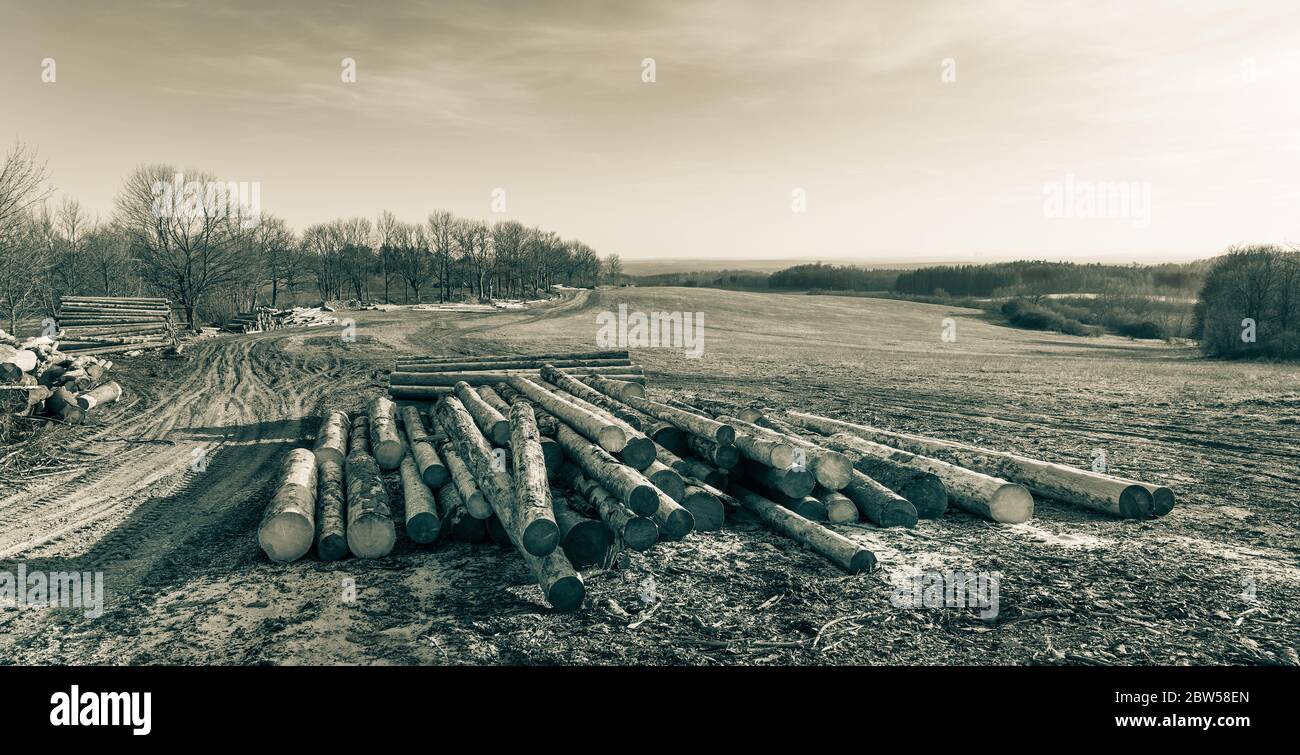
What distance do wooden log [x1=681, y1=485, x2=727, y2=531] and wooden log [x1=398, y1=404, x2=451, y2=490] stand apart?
321 cm

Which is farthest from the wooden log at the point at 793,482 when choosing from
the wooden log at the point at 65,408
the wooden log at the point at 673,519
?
the wooden log at the point at 65,408

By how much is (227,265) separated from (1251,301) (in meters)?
52.8

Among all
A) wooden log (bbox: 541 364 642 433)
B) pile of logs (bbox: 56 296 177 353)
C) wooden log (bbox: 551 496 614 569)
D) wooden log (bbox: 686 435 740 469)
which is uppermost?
pile of logs (bbox: 56 296 177 353)

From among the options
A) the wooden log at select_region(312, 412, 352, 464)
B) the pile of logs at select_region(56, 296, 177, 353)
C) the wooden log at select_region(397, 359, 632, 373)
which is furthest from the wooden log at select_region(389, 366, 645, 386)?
the pile of logs at select_region(56, 296, 177, 353)

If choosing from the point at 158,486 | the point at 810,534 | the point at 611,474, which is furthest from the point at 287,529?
the point at 810,534

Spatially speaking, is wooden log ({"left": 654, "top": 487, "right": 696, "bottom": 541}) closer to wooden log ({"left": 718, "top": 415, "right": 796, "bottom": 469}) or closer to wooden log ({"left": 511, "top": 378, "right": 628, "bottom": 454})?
wooden log ({"left": 511, "top": 378, "right": 628, "bottom": 454})

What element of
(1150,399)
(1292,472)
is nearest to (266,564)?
(1292,472)

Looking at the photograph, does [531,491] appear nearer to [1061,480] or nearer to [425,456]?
[425,456]

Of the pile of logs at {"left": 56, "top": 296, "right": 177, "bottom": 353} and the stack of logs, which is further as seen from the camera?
the pile of logs at {"left": 56, "top": 296, "right": 177, "bottom": 353}

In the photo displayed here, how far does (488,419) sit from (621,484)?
2943mm

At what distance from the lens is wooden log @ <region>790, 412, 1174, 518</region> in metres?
8.54

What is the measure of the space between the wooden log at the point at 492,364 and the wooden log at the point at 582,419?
138 inches

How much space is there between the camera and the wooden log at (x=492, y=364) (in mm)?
14586
